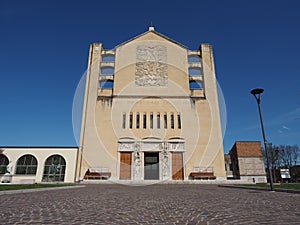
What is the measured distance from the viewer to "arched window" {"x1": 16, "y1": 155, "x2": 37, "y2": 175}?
26.2 m

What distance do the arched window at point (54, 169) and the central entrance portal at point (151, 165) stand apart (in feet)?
34.3

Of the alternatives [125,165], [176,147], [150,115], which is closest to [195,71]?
[150,115]

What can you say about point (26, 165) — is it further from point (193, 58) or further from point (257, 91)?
point (193, 58)

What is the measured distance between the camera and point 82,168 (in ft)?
87.8

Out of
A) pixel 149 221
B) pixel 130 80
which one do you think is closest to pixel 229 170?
pixel 130 80

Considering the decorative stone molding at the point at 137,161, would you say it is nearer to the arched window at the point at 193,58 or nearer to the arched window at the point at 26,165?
the arched window at the point at 26,165

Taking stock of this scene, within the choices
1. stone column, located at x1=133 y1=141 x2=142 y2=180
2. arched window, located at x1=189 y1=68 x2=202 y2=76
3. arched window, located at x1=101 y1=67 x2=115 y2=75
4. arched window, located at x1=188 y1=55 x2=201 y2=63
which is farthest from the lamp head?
arched window, located at x1=101 y1=67 x2=115 y2=75

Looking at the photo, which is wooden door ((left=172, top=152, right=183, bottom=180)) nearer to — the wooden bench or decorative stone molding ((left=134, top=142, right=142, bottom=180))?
the wooden bench

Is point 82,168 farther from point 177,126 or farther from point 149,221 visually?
point 149,221

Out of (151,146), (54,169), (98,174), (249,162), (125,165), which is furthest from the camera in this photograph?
(249,162)

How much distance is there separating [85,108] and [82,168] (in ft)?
26.9

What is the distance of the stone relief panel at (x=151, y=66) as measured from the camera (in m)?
32.0

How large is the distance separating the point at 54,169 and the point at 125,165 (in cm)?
878

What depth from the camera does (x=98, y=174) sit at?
84.7 feet
